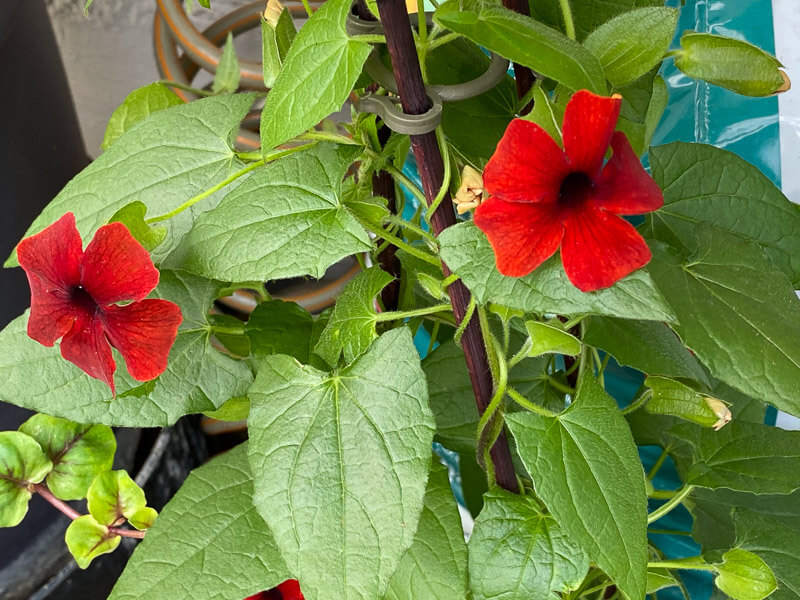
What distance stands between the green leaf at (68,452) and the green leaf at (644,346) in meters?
0.36

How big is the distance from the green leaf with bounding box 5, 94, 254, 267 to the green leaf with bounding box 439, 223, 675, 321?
0.16m

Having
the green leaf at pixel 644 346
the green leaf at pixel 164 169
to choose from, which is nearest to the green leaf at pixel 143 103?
the green leaf at pixel 164 169

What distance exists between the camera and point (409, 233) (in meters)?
0.54

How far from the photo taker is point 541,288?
309 millimetres

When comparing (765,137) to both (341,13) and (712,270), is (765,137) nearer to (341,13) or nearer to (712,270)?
(712,270)

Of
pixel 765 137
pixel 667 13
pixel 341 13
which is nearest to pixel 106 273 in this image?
pixel 341 13

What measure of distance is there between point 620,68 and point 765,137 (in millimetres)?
351

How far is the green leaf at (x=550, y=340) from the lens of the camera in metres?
0.35

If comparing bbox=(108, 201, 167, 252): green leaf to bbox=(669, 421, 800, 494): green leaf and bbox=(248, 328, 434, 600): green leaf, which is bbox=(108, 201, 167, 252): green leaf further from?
bbox=(669, 421, 800, 494): green leaf

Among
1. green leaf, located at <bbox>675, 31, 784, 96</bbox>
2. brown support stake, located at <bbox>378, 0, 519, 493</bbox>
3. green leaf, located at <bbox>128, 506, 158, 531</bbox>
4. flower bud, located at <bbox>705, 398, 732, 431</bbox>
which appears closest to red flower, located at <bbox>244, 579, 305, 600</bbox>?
green leaf, located at <bbox>128, 506, 158, 531</bbox>

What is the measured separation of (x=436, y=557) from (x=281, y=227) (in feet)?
0.66

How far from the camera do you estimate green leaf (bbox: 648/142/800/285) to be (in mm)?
448

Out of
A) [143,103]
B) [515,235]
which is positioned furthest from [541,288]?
[143,103]

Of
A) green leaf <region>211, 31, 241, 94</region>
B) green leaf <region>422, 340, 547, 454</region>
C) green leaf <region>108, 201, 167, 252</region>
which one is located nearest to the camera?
green leaf <region>108, 201, 167, 252</region>
